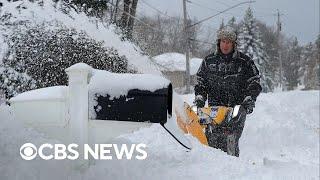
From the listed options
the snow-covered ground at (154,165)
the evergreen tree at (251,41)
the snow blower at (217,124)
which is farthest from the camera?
the evergreen tree at (251,41)

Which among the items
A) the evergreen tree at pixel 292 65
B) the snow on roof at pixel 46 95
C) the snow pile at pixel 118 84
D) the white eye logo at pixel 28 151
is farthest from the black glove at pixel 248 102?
the evergreen tree at pixel 292 65

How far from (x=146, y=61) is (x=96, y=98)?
8.17 m

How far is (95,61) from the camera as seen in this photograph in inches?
390

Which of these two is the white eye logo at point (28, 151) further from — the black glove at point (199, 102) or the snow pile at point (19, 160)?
the black glove at point (199, 102)

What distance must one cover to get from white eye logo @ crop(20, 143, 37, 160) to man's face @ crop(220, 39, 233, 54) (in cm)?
310

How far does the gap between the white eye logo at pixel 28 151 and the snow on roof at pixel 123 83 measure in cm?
69

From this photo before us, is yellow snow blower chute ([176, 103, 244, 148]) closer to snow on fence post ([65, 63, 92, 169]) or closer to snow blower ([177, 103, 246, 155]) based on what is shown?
snow blower ([177, 103, 246, 155])

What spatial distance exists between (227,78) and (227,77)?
1 cm

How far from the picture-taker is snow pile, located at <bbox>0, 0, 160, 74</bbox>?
32.1ft

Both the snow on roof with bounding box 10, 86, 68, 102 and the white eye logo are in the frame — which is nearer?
the white eye logo

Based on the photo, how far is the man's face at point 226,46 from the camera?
704 centimetres

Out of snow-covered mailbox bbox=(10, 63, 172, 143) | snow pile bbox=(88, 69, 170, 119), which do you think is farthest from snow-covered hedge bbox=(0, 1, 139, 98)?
snow pile bbox=(88, 69, 170, 119)

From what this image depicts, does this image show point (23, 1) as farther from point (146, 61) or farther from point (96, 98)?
point (96, 98)

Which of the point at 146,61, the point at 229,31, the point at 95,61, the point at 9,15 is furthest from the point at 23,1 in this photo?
the point at 229,31
